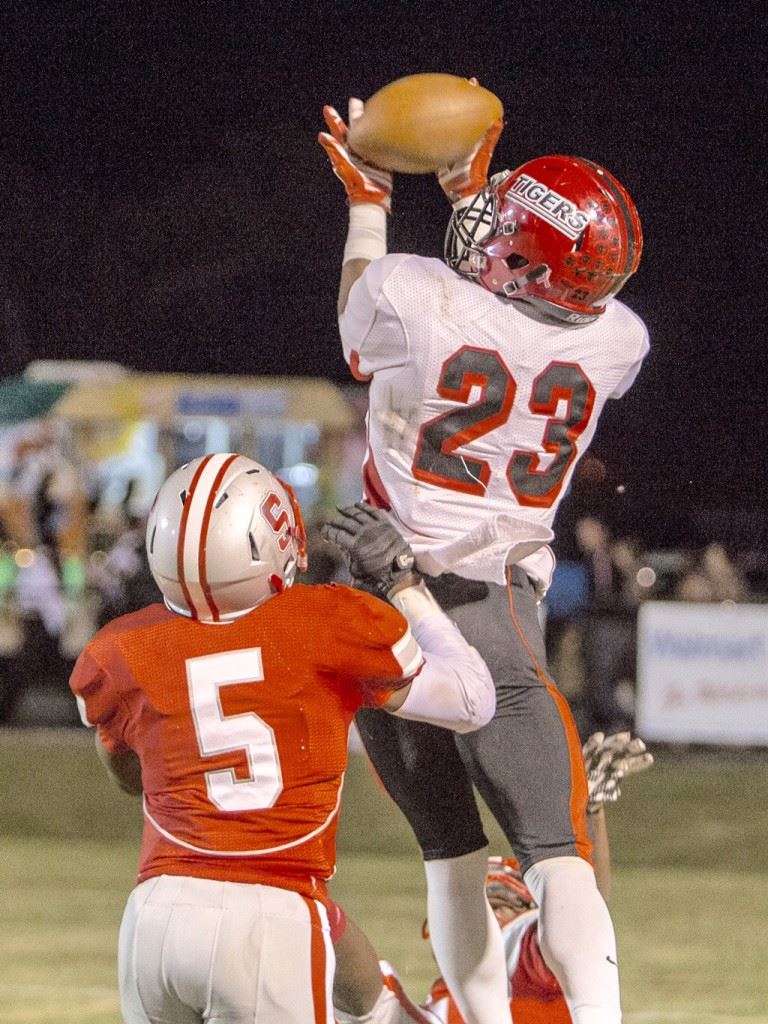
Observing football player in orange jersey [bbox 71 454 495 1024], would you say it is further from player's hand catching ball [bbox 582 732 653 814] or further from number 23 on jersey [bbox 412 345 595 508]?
player's hand catching ball [bbox 582 732 653 814]

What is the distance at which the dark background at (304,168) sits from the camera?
2306 centimetres

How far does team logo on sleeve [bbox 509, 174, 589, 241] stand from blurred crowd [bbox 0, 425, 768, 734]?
6.40 metres

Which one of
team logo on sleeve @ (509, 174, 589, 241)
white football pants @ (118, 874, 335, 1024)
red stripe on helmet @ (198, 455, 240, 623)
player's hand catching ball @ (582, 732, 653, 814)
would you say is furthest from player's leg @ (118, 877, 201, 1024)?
team logo on sleeve @ (509, 174, 589, 241)

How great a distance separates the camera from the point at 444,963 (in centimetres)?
347

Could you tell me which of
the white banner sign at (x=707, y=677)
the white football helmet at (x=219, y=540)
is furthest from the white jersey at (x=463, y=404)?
the white banner sign at (x=707, y=677)

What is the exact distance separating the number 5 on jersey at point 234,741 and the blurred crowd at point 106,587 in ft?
22.7

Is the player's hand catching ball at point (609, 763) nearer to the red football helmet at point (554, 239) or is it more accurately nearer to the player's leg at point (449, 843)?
the player's leg at point (449, 843)

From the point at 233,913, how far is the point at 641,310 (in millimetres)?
23761

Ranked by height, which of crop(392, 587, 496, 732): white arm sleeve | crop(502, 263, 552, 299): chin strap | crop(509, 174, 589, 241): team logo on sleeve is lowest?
crop(392, 587, 496, 732): white arm sleeve

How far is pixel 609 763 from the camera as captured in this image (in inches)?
146

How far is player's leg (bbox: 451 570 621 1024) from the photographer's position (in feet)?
10.3

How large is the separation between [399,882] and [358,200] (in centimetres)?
405

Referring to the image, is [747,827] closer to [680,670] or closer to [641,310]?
[680,670]


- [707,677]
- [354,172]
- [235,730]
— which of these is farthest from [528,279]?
[707,677]
